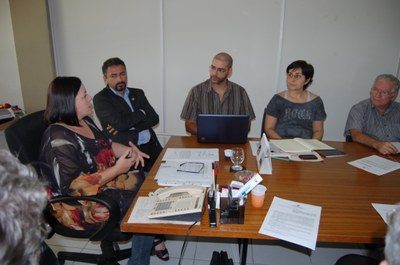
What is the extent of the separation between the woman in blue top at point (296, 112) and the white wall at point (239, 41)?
839 millimetres

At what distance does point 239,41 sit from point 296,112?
1205 millimetres

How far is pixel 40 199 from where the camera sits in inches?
25.9

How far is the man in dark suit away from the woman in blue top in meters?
1.08

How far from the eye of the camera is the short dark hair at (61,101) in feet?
4.99

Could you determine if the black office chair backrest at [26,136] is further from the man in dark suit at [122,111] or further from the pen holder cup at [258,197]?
the pen holder cup at [258,197]

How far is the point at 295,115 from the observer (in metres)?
2.45

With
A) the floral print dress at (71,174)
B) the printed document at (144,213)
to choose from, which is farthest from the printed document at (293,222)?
the floral print dress at (71,174)

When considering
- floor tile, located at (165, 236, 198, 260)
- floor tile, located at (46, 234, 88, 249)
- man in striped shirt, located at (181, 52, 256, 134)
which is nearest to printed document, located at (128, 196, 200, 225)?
floor tile, located at (165, 236, 198, 260)

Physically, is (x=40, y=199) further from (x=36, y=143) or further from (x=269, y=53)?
(x=269, y=53)

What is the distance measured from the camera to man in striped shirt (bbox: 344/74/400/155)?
7.45ft

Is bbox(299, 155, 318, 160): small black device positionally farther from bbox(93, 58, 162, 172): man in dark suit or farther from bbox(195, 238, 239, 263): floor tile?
bbox(93, 58, 162, 172): man in dark suit

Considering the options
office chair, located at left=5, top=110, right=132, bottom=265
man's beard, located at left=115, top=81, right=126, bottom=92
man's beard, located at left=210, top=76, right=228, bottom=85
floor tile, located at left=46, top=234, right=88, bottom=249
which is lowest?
floor tile, located at left=46, top=234, right=88, bottom=249

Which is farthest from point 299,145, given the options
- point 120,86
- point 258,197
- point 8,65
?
point 8,65

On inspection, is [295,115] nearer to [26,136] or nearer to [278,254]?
[278,254]
